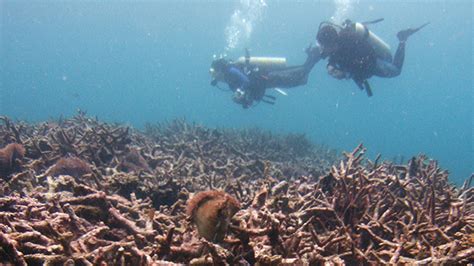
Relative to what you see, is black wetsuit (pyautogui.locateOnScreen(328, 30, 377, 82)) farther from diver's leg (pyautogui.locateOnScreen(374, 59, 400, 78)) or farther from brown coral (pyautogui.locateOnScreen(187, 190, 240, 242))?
brown coral (pyautogui.locateOnScreen(187, 190, 240, 242))

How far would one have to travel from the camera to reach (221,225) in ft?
7.95

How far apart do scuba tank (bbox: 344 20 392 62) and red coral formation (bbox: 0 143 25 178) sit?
28.4 ft

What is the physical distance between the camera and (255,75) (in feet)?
40.3

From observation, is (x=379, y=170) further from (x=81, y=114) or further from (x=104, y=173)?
(x=81, y=114)

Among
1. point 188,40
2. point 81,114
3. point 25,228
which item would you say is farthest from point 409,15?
point 25,228

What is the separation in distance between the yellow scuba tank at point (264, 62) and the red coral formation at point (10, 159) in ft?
28.5

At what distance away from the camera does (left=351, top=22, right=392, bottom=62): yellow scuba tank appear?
10.1 meters

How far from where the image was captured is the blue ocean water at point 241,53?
78.8 m

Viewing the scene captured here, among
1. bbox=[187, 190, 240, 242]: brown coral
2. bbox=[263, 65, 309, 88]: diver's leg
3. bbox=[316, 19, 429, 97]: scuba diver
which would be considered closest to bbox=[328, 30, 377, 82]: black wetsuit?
bbox=[316, 19, 429, 97]: scuba diver

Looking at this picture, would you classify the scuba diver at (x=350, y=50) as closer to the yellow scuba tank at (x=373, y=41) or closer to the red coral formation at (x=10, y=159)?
the yellow scuba tank at (x=373, y=41)

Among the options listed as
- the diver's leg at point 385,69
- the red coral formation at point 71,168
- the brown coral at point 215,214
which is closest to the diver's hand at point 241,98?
the diver's leg at point 385,69

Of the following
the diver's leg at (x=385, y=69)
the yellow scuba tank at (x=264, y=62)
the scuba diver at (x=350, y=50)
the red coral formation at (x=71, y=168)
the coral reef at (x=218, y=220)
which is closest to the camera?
the coral reef at (x=218, y=220)


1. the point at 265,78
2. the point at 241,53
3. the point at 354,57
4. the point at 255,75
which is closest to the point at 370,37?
the point at 354,57

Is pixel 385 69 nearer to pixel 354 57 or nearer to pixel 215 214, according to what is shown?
pixel 354 57
